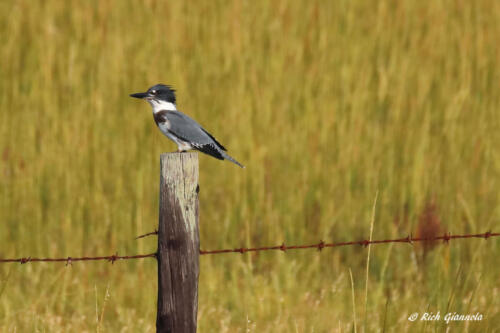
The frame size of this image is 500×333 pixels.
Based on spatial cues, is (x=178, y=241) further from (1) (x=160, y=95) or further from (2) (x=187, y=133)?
(1) (x=160, y=95)

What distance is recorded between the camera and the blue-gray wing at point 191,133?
404 centimetres

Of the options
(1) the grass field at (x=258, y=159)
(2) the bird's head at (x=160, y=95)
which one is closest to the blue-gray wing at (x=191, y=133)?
(2) the bird's head at (x=160, y=95)

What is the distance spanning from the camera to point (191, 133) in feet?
13.3

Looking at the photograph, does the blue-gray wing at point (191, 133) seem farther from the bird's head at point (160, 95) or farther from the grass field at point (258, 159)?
the grass field at point (258, 159)

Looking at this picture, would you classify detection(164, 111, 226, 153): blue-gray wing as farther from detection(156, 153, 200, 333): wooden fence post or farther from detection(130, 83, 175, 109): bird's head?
detection(156, 153, 200, 333): wooden fence post

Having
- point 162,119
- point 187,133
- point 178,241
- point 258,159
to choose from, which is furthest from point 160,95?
point 258,159

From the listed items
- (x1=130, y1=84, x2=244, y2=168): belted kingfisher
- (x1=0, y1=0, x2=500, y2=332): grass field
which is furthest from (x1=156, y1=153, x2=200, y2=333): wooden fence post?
(x1=0, y1=0, x2=500, y2=332): grass field

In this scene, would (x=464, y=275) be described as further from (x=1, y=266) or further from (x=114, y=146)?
(x=1, y=266)

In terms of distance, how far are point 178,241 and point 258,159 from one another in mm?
2992

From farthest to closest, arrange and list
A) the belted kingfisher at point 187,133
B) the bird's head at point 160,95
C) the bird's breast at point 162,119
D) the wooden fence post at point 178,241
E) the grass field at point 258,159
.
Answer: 1. the grass field at point 258,159
2. the bird's head at point 160,95
3. the bird's breast at point 162,119
4. the belted kingfisher at point 187,133
5. the wooden fence post at point 178,241

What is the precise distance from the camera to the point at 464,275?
5.50m

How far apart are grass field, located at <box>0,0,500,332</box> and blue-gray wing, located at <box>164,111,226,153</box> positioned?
120 cm

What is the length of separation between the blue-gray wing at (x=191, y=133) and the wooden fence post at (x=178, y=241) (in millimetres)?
725

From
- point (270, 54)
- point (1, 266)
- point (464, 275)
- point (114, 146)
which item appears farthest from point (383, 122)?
point (1, 266)
